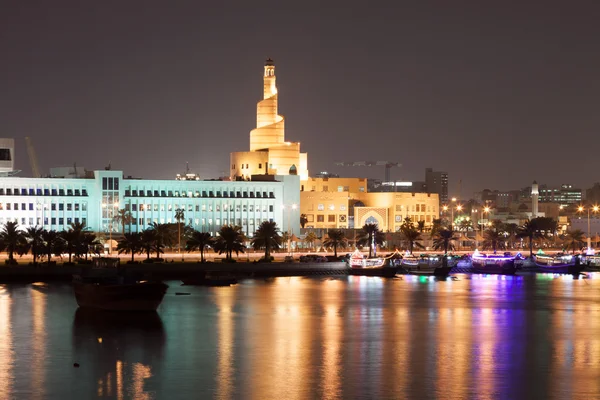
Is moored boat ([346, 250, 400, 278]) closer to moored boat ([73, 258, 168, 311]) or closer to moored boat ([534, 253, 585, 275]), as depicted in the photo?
moored boat ([534, 253, 585, 275])

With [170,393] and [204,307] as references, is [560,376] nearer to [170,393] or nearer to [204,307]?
[170,393]

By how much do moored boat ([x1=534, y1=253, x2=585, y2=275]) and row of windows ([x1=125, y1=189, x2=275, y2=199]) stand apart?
54.0 metres

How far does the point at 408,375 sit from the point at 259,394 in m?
8.78

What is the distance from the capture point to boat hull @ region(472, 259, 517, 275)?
145m

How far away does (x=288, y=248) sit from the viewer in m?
178

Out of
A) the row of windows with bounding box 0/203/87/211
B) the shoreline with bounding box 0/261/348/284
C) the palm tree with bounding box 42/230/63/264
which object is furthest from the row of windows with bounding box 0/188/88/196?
the shoreline with bounding box 0/261/348/284

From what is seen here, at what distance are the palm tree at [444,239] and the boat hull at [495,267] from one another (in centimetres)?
1485

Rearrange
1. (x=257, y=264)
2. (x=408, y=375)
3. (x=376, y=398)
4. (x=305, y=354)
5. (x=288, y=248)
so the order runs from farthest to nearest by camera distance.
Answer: (x=288, y=248)
(x=257, y=264)
(x=305, y=354)
(x=408, y=375)
(x=376, y=398)

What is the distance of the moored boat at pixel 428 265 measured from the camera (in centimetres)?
14188

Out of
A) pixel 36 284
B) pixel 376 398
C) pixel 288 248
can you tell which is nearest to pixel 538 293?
pixel 36 284

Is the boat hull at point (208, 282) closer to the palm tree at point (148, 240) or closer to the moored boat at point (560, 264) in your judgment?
the palm tree at point (148, 240)


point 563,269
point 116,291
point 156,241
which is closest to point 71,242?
point 156,241

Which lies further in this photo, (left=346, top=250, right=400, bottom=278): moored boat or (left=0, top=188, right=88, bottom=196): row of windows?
(left=0, top=188, right=88, bottom=196): row of windows

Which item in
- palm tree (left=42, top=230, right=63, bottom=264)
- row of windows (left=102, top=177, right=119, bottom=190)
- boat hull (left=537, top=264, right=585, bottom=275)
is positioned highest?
row of windows (left=102, top=177, right=119, bottom=190)
